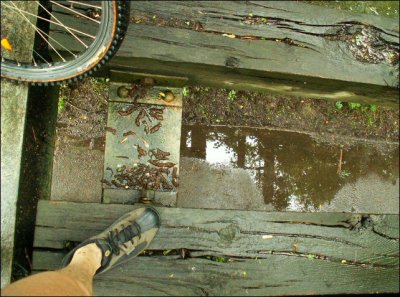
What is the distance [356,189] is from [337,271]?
102cm

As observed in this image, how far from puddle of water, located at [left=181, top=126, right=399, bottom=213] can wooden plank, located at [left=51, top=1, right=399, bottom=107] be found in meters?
0.62

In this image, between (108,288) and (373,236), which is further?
(373,236)

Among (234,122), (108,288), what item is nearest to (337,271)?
(234,122)

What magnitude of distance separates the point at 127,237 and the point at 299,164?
1.83 m

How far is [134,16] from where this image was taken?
292 centimetres

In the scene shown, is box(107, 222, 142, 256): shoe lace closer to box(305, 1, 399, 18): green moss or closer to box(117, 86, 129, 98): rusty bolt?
box(117, 86, 129, 98): rusty bolt

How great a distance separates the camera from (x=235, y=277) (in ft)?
10.1

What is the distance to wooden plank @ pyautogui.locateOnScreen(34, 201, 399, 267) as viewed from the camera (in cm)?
296

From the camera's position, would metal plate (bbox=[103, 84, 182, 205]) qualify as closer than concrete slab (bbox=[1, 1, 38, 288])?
No

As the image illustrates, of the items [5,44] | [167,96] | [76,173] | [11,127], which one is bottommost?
[76,173]

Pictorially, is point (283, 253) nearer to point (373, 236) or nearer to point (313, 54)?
point (373, 236)

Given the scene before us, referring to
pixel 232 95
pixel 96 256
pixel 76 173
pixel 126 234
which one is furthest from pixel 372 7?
pixel 96 256

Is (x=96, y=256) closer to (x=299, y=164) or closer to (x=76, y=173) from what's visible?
(x=76, y=173)

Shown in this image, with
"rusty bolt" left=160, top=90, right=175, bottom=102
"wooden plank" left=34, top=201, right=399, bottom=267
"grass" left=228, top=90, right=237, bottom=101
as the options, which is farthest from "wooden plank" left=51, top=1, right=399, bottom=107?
"wooden plank" left=34, top=201, right=399, bottom=267
